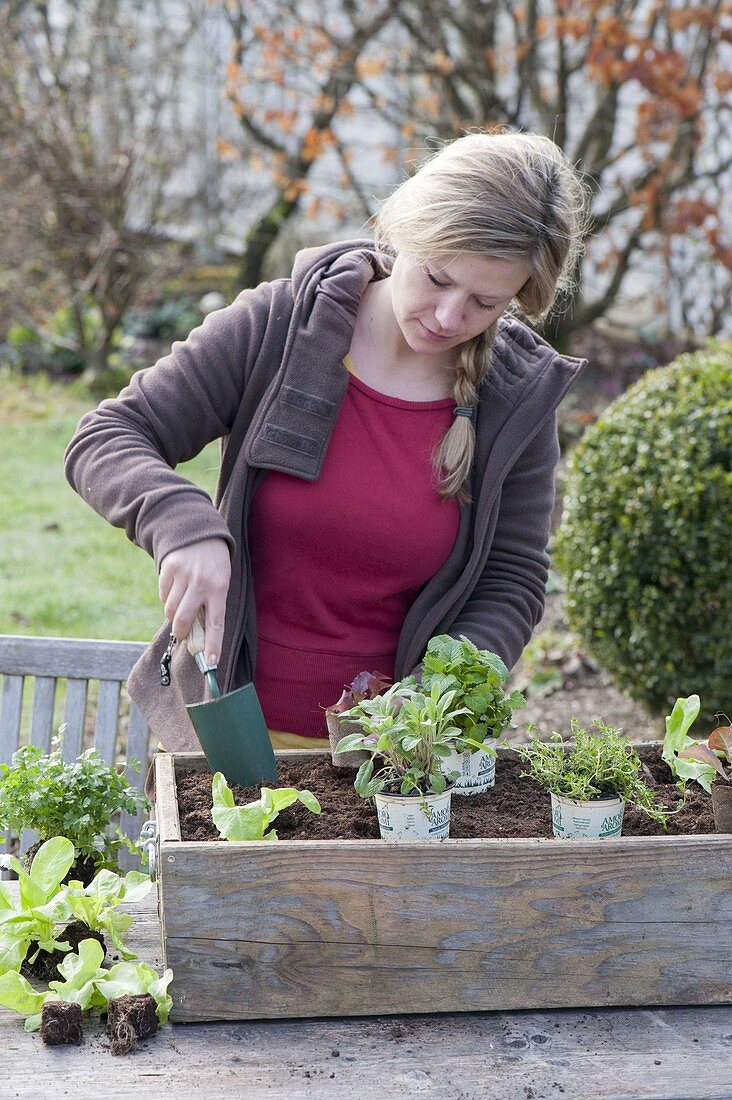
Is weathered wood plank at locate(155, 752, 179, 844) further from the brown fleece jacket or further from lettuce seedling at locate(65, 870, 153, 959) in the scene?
the brown fleece jacket

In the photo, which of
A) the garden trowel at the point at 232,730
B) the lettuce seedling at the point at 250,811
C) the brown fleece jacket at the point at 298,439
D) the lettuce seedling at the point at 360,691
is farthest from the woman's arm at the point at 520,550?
the lettuce seedling at the point at 250,811

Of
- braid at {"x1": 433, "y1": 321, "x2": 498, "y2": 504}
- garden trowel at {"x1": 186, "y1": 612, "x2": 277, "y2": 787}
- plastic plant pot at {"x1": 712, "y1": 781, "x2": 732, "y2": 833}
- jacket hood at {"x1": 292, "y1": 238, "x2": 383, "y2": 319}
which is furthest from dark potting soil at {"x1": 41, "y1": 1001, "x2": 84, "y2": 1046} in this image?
jacket hood at {"x1": 292, "y1": 238, "x2": 383, "y2": 319}

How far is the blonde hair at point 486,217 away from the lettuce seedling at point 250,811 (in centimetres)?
66

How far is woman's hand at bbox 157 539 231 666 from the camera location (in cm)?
148

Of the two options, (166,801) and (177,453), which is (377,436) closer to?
(177,453)

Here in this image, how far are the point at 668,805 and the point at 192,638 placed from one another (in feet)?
2.17

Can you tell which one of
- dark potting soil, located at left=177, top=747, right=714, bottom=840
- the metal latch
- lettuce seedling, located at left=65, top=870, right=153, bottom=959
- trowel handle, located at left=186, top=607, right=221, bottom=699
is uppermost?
trowel handle, located at left=186, top=607, right=221, bottom=699

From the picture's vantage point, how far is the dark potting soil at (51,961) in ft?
4.56

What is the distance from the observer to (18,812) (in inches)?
58.9

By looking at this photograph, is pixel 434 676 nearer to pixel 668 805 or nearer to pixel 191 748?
pixel 668 805

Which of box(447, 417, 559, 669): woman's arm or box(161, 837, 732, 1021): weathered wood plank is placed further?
box(447, 417, 559, 669): woman's arm

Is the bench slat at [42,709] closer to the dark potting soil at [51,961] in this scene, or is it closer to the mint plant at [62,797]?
the mint plant at [62,797]

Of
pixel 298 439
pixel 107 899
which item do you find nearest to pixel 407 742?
pixel 107 899

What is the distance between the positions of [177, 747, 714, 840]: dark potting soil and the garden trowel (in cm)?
3
